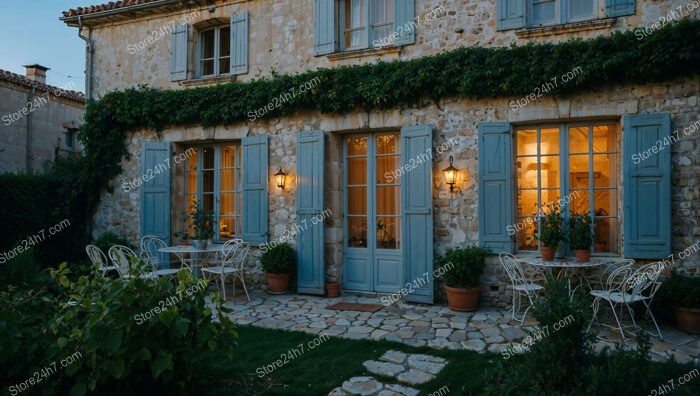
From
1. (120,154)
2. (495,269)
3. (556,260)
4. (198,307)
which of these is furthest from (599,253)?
(120,154)

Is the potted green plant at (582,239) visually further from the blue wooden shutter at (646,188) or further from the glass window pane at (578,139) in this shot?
the glass window pane at (578,139)

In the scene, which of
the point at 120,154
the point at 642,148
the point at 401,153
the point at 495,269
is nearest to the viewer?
the point at 642,148

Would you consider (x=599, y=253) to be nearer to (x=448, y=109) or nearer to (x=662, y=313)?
(x=662, y=313)

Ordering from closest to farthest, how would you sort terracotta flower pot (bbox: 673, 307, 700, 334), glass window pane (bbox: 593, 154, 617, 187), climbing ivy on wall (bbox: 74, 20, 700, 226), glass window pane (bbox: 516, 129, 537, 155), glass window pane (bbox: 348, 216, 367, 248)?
A: terracotta flower pot (bbox: 673, 307, 700, 334) < climbing ivy on wall (bbox: 74, 20, 700, 226) < glass window pane (bbox: 593, 154, 617, 187) < glass window pane (bbox: 516, 129, 537, 155) < glass window pane (bbox: 348, 216, 367, 248)

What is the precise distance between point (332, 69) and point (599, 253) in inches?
167

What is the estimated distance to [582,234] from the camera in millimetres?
5250

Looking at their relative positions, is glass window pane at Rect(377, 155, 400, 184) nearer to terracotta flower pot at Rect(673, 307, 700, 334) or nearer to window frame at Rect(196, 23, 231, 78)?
window frame at Rect(196, 23, 231, 78)

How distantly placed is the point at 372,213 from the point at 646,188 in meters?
3.38

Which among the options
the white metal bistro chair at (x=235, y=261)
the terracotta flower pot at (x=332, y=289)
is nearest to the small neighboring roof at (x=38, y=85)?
the white metal bistro chair at (x=235, y=261)

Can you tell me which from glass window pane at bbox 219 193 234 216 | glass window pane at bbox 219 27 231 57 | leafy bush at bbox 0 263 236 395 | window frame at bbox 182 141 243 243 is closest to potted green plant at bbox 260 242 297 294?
window frame at bbox 182 141 243 243

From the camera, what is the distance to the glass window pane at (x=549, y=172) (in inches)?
230

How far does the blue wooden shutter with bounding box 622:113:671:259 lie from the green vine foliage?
546 mm

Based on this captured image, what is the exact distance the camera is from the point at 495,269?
5910mm

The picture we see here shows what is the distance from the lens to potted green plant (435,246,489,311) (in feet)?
18.5
